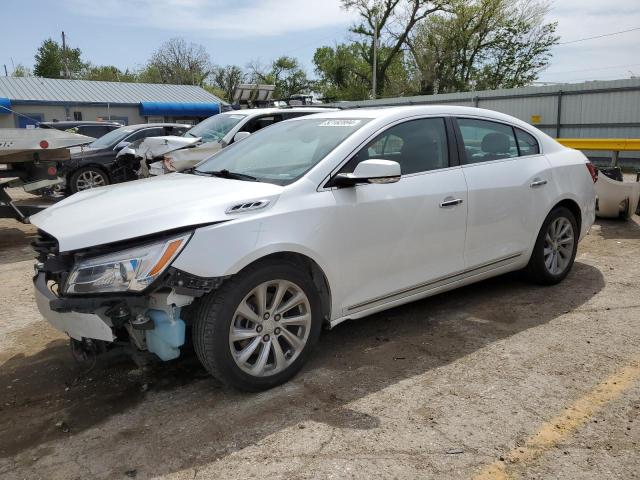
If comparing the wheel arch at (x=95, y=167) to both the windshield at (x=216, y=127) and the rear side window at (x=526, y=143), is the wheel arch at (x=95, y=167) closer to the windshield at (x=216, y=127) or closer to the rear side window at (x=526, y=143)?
the windshield at (x=216, y=127)

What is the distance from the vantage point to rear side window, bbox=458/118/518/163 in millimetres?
4418

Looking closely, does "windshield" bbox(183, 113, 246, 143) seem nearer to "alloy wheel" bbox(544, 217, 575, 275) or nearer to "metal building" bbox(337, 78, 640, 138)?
"alloy wheel" bbox(544, 217, 575, 275)

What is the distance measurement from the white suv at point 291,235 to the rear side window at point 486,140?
0.5 inches

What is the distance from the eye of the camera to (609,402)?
310cm

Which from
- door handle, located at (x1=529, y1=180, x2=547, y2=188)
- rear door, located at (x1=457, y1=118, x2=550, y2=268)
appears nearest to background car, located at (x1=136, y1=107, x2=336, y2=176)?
rear door, located at (x1=457, y1=118, x2=550, y2=268)

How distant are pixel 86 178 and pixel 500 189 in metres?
9.06

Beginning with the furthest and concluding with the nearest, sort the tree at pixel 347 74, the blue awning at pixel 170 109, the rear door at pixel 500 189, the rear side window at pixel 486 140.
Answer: the tree at pixel 347 74 < the blue awning at pixel 170 109 < the rear side window at pixel 486 140 < the rear door at pixel 500 189

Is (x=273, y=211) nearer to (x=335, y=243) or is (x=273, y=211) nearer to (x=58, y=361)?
(x=335, y=243)

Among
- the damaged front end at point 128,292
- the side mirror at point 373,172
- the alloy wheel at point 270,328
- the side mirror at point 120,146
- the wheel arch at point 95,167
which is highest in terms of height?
the side mirror at point 120,146

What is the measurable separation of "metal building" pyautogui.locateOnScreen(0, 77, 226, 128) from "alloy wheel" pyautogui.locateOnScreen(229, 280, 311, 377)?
30.9 meters

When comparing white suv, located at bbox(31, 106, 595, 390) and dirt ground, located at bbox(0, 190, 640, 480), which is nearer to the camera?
dirt ground, located at bbox(0, 190, 640, 480)

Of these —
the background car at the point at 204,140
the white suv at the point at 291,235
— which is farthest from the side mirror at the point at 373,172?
the background car at the point at 204,140

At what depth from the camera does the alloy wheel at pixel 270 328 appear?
3.13 metres

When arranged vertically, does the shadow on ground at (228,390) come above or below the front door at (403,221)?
below
